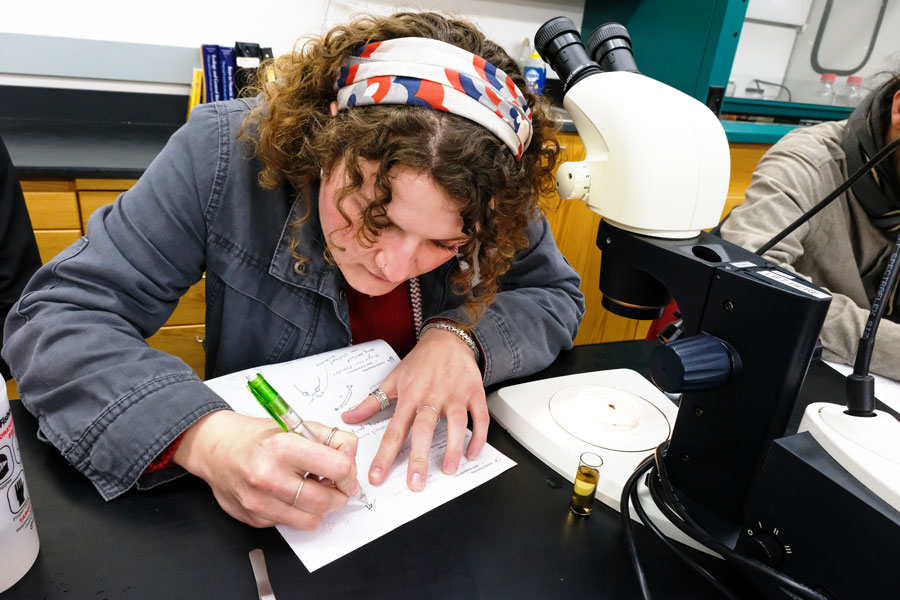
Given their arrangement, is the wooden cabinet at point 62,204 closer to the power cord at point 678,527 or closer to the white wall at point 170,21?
the white wall at point 170,21

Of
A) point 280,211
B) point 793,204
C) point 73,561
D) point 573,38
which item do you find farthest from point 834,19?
point 73,561

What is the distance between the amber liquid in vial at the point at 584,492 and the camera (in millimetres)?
605

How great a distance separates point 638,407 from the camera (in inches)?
30.7

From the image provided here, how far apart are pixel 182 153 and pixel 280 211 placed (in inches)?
6.0

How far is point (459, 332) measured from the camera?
872 millimetres

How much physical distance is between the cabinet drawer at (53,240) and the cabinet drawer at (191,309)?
0.35 meters

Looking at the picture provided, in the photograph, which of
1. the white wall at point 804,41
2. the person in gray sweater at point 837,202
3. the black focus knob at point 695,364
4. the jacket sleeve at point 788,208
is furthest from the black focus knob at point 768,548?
the white wall at point 804,41

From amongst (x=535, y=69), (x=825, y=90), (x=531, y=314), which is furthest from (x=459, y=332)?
(x=825, y=90)

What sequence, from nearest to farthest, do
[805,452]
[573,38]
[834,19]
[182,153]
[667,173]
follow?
1. [805,452]
2. [667,173]
3. [573,38]
4. [182,153]
5. [834,19]

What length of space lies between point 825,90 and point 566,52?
3.18 metres

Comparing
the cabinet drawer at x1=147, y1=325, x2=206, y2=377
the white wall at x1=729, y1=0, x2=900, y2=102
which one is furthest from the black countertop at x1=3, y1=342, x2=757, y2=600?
the white wall at x1=729, y1=0, x2=900, y2=102

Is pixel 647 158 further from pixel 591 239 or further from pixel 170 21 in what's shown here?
pixel 170 21

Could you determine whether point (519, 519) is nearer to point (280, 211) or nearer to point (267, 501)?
point (267, 501)

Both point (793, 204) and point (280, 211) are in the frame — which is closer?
point (280, 211)
